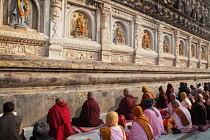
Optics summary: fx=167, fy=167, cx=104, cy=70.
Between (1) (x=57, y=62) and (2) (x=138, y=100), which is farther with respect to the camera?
(2) (x=138, y=100)

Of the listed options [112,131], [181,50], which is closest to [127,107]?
[112,131]

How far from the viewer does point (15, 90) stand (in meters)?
4.72

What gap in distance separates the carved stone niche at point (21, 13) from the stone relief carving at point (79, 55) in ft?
4.55

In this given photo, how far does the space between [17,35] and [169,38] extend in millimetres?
9800

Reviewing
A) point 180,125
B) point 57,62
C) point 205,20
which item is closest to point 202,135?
point 180,125

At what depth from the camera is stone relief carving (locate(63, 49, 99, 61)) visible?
254 inches

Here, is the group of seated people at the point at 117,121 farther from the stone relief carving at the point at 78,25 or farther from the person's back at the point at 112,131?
the stone relief carving at the point at 78,25

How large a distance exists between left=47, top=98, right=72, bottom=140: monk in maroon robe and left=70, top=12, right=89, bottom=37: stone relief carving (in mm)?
3660

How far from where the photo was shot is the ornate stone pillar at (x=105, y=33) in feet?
24.4

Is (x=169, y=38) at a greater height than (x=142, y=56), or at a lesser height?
greater

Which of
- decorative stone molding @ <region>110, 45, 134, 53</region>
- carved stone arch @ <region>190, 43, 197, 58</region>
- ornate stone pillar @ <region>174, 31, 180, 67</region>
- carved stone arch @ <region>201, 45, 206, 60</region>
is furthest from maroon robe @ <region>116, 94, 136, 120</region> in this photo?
carved stone arch @ <region>201, 45, 206, 60</region>

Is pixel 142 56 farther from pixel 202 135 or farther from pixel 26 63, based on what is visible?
pixel 26 63

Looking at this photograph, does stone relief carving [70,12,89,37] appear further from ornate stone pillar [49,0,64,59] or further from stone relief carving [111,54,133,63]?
stone relief carving [111,54,133,63]

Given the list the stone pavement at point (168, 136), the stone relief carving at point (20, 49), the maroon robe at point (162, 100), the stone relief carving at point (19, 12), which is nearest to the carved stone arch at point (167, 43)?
the maroon robe at point (162, 100)
